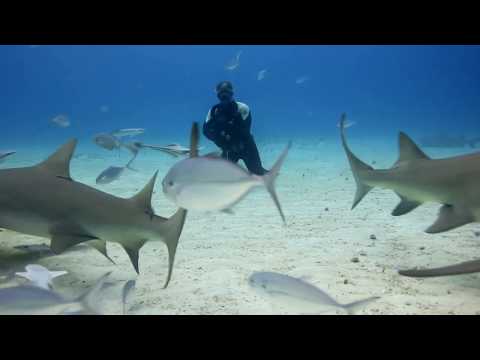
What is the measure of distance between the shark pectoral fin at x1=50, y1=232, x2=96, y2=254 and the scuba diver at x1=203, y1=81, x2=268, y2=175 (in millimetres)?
4774

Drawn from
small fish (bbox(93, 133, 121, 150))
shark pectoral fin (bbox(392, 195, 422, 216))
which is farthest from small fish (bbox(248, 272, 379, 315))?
small fish (bbox(93, 133, 121, 150))

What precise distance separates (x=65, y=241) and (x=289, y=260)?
2.50 m

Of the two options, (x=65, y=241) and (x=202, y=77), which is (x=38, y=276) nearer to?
(x=65, y=241)

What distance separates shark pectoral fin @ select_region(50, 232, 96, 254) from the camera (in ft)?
10.5

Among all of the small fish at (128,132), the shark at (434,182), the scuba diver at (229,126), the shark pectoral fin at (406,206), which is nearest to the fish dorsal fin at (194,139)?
the shark at (434,182)

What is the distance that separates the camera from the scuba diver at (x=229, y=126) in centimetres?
796

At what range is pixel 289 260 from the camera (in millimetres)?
4180

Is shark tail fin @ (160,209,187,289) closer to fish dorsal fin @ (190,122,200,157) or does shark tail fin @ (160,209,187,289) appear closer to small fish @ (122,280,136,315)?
small fish @ (122,280,136,315)

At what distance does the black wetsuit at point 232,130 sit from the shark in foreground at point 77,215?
4521mm

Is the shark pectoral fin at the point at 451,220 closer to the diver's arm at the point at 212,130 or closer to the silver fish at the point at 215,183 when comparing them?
the silver fish at the point at 215,183

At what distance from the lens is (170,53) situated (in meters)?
158

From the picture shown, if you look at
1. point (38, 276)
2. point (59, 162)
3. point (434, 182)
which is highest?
point (59, 162)

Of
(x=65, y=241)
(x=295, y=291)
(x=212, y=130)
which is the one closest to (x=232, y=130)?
(x=212, y=130)
